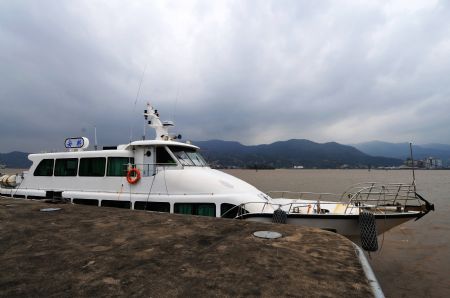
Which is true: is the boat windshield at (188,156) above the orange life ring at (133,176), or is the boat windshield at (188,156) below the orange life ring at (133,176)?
above

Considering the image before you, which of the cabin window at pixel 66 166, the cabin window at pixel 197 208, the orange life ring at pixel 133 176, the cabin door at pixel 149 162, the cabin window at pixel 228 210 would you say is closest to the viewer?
the cabin window at pixel 228 210

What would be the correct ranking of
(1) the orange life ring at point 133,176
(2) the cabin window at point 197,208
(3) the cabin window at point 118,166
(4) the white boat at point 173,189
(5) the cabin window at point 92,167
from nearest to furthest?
(4) the white boat at point 173,189 → (2) the cabin window at point 197,208 → (1) the orange life ring at point 133,176 → (3) the cabin window at point 118,166 → (5) the cabin window at point 92,167

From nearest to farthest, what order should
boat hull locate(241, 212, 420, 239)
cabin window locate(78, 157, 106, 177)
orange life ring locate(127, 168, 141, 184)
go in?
boat hull locate(241, 212, 420, 239) → orange life ring locate(127, 168, 141, 184) → cabin window locate(78, 157, 106, 177)

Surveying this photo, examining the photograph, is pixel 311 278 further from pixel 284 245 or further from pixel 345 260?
pixel 284 245

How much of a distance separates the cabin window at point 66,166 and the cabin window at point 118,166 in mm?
1914

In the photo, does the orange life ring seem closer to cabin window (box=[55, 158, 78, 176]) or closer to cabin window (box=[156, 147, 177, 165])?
cabin window (box=[156, 147, 177, 165])

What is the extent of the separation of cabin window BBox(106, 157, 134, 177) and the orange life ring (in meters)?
0.46

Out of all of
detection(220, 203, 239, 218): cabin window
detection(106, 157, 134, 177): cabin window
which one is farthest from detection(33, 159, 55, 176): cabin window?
detection(220, 203, 239, 218): cabin window

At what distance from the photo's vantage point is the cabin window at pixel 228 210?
31.4ft

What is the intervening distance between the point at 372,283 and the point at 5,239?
412 cm

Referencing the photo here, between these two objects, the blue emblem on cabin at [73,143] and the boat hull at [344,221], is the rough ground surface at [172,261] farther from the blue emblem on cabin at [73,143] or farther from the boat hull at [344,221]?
the blue emblem on cabin at [73,143]

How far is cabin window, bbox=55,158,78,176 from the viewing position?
492 inches

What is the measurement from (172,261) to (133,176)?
876 cm

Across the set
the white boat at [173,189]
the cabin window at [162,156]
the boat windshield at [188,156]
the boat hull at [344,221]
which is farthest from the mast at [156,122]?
the boat hull at [344,221]
